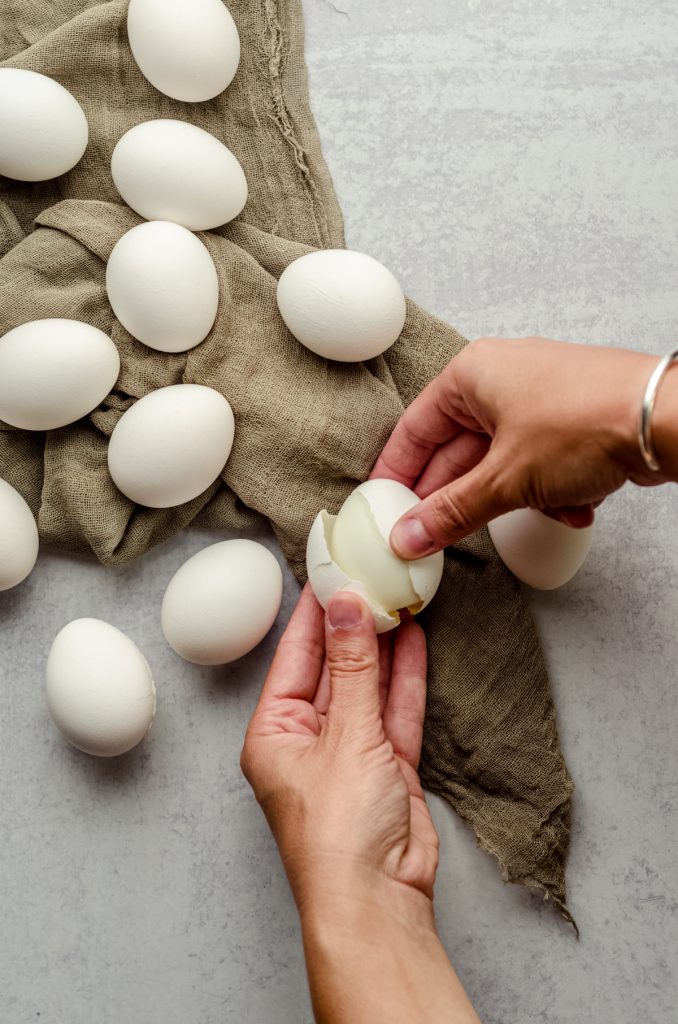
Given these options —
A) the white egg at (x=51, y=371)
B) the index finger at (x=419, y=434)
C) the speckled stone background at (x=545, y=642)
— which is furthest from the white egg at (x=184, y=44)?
the index finger at (x=419, y=434)

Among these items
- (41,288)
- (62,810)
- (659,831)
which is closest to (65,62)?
(41,288)

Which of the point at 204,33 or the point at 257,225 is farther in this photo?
the point at 257,225

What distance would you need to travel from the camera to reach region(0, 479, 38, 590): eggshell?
104 centimetres

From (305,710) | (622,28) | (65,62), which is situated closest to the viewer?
(305,710)

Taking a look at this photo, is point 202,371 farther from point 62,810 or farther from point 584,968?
point 584,968

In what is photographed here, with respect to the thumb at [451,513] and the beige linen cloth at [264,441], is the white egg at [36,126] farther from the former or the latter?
the thumb at [451,513]

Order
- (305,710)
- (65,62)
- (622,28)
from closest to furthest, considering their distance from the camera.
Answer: (305,710), (65,62), (622,28)

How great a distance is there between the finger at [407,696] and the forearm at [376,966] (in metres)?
0.21

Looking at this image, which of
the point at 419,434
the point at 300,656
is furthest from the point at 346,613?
the point at 419,434

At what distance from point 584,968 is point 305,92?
1.22 m

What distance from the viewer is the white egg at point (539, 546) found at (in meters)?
1.03

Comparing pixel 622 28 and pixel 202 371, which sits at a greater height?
pixel 622 28

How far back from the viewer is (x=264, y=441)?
1090mm

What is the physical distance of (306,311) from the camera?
40.8 inches
